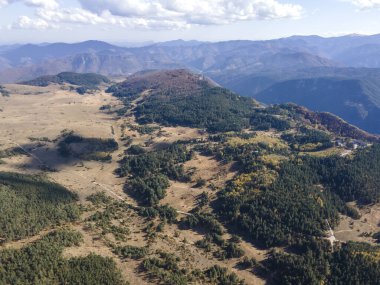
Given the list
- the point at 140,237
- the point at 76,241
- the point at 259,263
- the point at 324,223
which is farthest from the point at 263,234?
the point at 76,241

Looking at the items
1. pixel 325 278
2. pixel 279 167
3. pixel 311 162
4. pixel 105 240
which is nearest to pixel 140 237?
pixel 105 240

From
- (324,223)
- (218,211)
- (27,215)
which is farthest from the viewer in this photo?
(218,211)

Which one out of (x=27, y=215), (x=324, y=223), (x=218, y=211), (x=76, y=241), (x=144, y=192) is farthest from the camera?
(x=144, y=192)

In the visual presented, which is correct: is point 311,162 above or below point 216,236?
above

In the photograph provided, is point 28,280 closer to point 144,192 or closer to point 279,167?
point 144,192

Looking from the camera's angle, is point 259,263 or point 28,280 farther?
point 259,263

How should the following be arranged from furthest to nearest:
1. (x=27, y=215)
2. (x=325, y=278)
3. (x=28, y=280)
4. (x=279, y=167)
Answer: (x=279, y=167)
(x=27, y=215)
(x=325, y=278)
(x=28, y=280)

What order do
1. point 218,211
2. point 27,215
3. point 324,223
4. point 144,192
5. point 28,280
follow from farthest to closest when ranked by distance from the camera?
point 144,192 → point 218,211 → point 324,223 → point 27,215 → point 28,280

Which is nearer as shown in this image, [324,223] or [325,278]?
[325,278]

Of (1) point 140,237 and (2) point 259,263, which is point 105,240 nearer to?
(1) point 140,237
